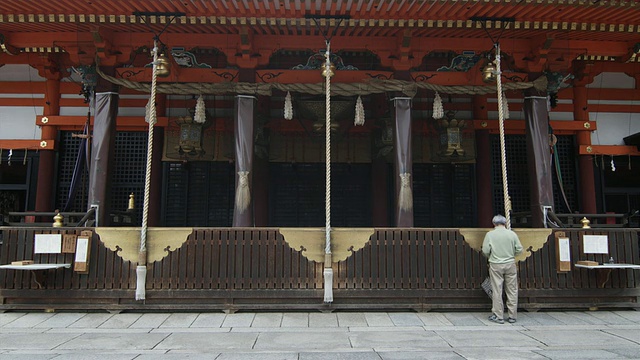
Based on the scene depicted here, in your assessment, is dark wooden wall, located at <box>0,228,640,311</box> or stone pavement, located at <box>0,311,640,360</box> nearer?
stone pavement, located at <box>0,311,640,360</box>

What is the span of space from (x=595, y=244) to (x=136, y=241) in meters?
7.56

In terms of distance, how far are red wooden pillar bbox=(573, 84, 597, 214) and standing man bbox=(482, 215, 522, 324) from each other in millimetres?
5213

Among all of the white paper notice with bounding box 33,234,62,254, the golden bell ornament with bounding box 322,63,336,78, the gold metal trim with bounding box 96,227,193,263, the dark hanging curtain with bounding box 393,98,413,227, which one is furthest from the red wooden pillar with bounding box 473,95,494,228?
the white paper notice with bounding box 33,234,62,254

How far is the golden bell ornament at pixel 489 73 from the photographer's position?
8.13 metres

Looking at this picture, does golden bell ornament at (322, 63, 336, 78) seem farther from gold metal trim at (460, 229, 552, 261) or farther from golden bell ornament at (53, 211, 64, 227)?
golden bell ornament at (53, 211, 64, 227)

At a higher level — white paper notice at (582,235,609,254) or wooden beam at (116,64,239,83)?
wooden beam at (116,64,239,83)

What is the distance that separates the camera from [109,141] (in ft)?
26.6

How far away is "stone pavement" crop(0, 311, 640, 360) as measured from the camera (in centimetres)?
492

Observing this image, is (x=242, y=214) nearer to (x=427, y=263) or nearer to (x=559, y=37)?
(x=427, y=263)

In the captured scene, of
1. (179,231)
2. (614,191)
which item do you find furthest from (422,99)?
(179,231)

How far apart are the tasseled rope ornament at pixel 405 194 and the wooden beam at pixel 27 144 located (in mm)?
8286

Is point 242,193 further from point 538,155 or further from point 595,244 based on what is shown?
point 595,244

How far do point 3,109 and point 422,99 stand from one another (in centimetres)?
1041

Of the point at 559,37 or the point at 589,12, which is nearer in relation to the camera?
the point at 589,12
